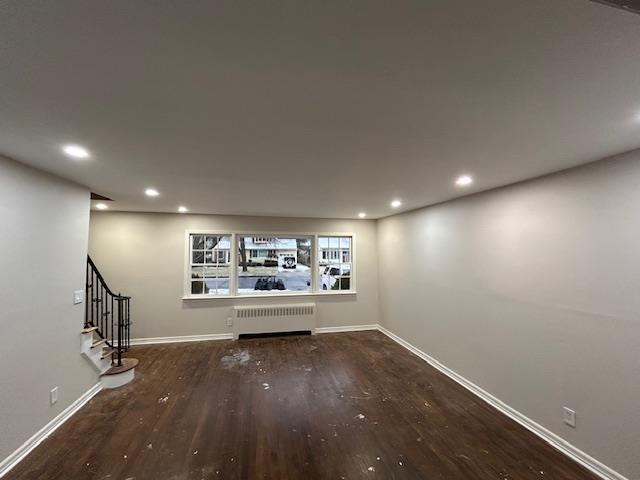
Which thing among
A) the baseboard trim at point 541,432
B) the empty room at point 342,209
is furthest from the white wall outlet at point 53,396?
the baseboard trim at point 541,432

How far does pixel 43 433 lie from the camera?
2.42m

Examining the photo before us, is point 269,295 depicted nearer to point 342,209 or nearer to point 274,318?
point 274,318

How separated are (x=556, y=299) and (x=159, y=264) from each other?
222 inches

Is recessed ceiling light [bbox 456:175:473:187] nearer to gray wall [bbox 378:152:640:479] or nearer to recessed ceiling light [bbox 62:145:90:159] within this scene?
gray wall [bbox 378:152:640:479]

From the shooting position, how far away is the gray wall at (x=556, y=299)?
1963 millimetres

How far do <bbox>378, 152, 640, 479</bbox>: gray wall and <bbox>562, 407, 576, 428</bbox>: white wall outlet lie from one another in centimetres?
3

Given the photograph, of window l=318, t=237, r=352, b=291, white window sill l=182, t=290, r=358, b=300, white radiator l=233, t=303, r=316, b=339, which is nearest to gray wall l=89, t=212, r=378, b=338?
white window sill l=182, t=290, r=358, b=300

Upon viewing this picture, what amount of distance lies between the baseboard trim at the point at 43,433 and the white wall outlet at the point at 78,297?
104cm

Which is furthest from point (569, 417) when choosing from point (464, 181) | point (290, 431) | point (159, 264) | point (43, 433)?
point (159, 264)

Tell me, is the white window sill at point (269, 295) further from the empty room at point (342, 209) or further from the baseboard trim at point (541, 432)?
the baseboard trim at point (541, 432)

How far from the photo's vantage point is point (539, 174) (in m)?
2.51

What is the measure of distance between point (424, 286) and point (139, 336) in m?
5.01

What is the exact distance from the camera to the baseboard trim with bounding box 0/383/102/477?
2080 millimetres

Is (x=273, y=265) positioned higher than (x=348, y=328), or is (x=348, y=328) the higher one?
(x=273, y=265)
